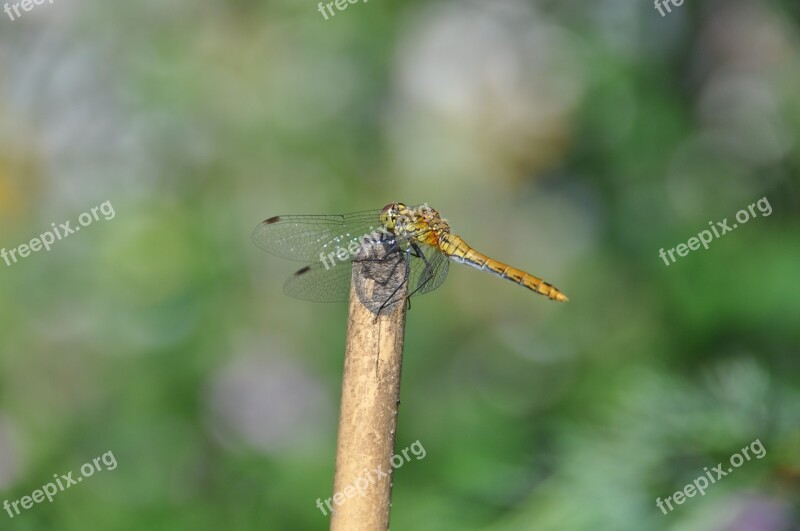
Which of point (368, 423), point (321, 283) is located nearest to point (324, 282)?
point (321, 283)

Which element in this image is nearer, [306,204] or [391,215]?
[391,215]

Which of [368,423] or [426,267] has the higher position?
[426,267]

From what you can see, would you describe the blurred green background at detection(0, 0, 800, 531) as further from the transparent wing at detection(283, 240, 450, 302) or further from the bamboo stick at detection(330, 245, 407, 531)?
the bamboo stick at detection(330, 245, 407, 531)

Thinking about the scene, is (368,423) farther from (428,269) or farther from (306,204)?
(306,204)

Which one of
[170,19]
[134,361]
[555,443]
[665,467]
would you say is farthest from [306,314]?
[665,467]

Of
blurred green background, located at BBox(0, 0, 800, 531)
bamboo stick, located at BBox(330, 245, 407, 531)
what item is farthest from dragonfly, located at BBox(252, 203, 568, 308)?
bamboo stick, located at BBox(330, 245, 407, 531)

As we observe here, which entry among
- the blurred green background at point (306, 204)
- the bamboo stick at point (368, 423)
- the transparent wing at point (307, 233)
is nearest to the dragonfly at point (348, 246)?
the transparent wing at point (307, 233)
